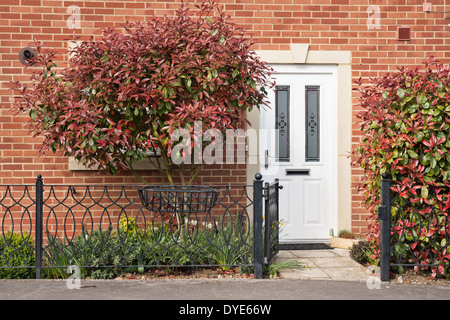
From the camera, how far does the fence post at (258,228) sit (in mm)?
5133

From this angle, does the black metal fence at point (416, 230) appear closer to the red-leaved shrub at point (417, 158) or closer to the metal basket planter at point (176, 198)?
the red-leaved shrub at point (417, 158)

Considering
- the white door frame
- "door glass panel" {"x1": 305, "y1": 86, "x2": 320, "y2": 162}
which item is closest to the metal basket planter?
the white door frame

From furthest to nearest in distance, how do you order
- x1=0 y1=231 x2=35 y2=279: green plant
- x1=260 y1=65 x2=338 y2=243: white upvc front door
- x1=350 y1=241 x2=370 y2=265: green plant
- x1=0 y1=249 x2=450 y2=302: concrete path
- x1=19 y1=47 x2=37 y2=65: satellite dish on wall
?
x1=260 y1=65 x2=338 y2=243: white upvc front door
x1=19 y1=47 x2=37 y2=65: satellite dish on wall
x1=350 y1=241 x2=370 y2=265: green plant
x1=0 y1=231 x2=35 y2=279: green plant
x1=0 y1=249 x2=450 y2=302: concrete path

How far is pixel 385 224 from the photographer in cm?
506

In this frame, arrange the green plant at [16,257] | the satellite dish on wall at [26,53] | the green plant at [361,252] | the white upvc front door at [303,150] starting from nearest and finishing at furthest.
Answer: the green plant at [16,257] → the green plant at [361,252] → the satellite dish on wall at [26,53] → the white upvc front door at [303,150]

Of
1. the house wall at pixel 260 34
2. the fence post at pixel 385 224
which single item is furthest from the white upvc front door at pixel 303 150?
the fence post at pixel 385 224

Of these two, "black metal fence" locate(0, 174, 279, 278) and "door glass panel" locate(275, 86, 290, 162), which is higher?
"door glass panel" locate(275, 86, 290, 162)

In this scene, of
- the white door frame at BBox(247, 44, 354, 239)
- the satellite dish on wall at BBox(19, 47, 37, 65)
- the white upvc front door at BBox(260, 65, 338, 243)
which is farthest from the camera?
the white upvc front door at BBox(260, 65, 338, 243)

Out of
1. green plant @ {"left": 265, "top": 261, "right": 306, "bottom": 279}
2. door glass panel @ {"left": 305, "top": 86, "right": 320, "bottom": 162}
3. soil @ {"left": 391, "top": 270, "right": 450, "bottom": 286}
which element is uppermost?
door glass panel @ {"left": 305, "top": 86, "right": 320, "bottom": 162}

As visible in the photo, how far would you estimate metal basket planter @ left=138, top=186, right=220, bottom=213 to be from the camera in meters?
5.22

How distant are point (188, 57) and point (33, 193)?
2.91m

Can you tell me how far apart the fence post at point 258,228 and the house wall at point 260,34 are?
1.81 m

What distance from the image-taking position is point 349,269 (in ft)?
18.5

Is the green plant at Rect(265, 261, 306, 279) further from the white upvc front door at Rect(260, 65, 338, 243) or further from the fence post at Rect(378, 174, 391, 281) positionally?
the white upvc front door at Rect(260, 65, 338, 243)
